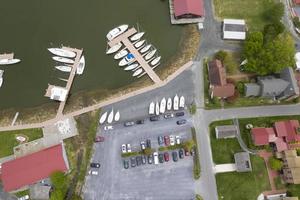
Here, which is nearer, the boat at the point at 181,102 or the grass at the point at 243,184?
the grass at the point at 243,184

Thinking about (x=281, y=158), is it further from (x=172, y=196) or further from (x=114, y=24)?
(x=114, y=24)

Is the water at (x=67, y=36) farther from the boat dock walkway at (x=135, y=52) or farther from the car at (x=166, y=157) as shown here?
the car at (x=166, y=157)

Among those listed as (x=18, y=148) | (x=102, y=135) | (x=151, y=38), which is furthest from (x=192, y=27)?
(x=18, y=148)

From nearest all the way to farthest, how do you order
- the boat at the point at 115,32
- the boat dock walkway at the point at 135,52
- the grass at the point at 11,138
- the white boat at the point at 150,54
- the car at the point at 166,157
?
the car at the point at 166,157 → the grass at the point at 11,138 → the boat dock walkway at the point at 135,52 → the white boat at the point at 150,54 → the boat at the point at 115,32

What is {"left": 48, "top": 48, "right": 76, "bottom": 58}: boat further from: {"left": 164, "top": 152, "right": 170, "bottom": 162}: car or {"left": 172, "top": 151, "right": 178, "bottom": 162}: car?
{"left": 172, "top": 151, "right": 178, "bottom": 162}: car

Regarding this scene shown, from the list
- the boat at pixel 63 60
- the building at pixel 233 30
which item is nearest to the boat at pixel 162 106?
the building at pixel 233 30

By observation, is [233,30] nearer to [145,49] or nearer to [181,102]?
[145,49]

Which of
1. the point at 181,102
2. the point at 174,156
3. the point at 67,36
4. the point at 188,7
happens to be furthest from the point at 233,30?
the point at 67,36
